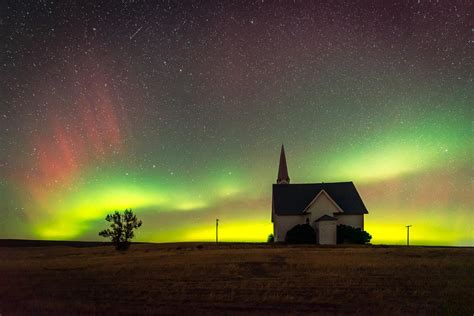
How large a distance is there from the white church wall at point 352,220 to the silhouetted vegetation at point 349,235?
365 cm

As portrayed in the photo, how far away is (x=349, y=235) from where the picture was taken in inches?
2478

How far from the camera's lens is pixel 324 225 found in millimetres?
62812

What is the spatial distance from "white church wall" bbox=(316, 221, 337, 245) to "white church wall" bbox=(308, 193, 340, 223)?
4295mm

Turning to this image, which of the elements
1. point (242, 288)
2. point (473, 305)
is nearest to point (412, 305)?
point (473, 305)

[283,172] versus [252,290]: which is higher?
[283,172]

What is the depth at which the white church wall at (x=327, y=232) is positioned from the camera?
62344 millimetres

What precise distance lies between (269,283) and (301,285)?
67.5 inches

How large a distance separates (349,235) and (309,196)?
1062 centimetres

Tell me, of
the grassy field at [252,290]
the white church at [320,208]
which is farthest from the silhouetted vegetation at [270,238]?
the grassy field at [252,290]

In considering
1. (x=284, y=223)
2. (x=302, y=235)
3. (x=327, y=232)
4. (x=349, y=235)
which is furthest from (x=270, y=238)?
(x=349, y=235)

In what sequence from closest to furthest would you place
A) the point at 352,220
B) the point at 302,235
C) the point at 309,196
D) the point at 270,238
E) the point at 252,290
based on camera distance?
the point at 252,290, the point at 302,235, the point at 352,220, the point at 309,196, the point at 270,238

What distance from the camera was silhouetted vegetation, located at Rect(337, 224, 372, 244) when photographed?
206 feet

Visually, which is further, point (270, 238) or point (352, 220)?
point (270, 238)

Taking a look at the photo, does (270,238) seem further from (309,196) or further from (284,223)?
(309,196)
